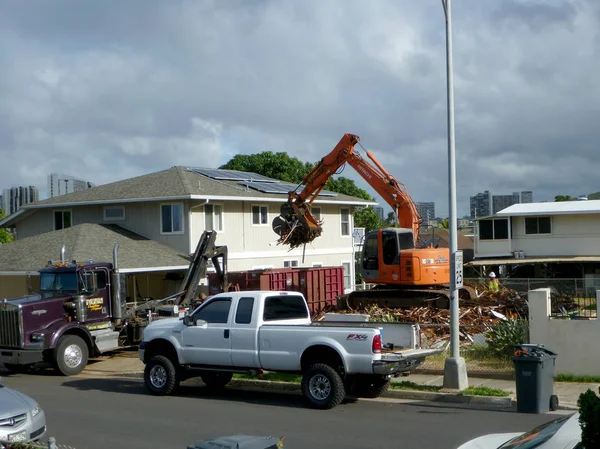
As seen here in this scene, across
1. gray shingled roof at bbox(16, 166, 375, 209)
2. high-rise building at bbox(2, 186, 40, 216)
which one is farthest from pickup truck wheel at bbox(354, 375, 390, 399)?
high-rise building at bbox(2, 186, 40, 216)

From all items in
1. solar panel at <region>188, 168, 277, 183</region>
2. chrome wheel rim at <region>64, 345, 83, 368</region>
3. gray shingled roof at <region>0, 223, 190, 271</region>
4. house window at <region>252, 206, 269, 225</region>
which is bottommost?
chrome wheel rim at <region>64, 345, 83, 368</region>

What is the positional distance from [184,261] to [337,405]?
16209mm

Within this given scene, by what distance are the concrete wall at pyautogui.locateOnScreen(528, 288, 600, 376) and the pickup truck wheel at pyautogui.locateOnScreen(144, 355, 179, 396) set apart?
748 cm

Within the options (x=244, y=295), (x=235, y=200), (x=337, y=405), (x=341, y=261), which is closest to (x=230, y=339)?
(x=244, y=295)

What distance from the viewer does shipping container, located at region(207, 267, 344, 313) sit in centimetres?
2597

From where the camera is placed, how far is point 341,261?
128ft

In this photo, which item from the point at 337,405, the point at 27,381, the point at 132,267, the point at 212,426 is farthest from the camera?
the point at 132,267

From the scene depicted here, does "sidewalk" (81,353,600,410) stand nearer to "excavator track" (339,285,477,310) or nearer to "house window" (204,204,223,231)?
"excavator track" (339,285,477,310)

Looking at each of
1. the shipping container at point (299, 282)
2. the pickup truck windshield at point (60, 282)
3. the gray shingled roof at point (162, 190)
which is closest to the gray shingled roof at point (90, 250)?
the gray shingled roof at point (162, 190)

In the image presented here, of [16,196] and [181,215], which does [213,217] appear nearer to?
[181,215]

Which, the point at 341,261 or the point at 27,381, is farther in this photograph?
the point at 341,261

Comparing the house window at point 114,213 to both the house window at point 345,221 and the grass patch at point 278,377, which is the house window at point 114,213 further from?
the grass patch at point 278,377

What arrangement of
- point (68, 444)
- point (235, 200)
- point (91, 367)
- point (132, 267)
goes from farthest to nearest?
point (235, 200)
point (132, 267)
point (91, 367)
point (68, 444)

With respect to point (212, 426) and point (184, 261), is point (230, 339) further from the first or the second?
point (184, 261)
